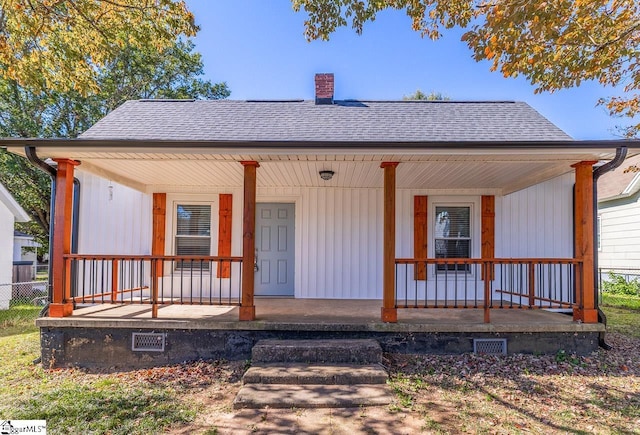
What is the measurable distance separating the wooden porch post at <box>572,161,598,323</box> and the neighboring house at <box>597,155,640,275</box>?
7643 millimetres

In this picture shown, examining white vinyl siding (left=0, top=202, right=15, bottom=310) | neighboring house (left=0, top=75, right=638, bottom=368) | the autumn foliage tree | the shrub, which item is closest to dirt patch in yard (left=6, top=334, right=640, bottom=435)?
neighboring house (left=0, top=75, right=638, bottom=368)

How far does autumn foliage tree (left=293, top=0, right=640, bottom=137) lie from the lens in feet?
15.6

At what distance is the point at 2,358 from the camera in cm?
509

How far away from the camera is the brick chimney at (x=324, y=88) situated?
7582mm

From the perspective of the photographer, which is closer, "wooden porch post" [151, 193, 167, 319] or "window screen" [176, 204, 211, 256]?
"wooden porch post" [151, 193, 167, 319]

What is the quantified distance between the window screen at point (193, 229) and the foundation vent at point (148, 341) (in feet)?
8.51

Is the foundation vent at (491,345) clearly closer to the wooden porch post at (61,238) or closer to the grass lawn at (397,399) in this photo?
the grass lawn at (397,399)

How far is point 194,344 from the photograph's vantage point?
4859mm

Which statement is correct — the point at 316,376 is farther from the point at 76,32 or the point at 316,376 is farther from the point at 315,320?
the point at 76,32

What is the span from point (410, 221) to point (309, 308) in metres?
2.75

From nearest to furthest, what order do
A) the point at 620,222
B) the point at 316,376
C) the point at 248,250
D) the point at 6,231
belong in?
1. the point at 316,376
2. the point at 248,250
3. the point at 6,231
4. the point at 620,222

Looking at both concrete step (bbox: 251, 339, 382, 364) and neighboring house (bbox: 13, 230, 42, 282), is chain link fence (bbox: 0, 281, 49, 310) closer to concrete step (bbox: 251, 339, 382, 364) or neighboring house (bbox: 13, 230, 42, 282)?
neighboring house (bbox: 13, 230, 42, 282)

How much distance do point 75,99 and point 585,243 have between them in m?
15.8

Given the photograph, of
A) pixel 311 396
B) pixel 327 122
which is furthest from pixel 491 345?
pixel 327 122
